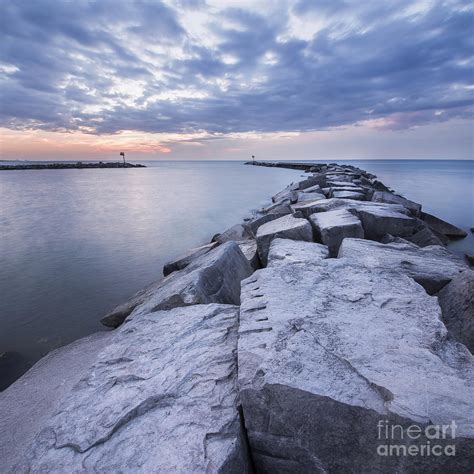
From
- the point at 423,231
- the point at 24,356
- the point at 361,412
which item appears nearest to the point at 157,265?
the point at 24,356

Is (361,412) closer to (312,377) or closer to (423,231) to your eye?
(312,377)

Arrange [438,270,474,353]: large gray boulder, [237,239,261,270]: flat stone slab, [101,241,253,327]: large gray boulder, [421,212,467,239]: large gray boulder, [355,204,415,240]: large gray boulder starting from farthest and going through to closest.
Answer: [421,212,467,239]: large gray boulder < [355,204,415,240]: large gray boulder < [237,239,261,270]: flat stone slab < [101,241,253,327]: large gray boulder < [438,270,474,353]: large gray boulder

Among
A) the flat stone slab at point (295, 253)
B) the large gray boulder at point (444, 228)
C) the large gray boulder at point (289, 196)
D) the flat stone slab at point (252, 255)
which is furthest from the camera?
the large gray boulder at point (289, 196)

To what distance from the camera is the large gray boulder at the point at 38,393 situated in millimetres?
2268

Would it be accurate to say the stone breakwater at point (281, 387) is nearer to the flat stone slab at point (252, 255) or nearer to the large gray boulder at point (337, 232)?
the large gray boulder at point (337, 232)

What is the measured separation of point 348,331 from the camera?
1.79 meters

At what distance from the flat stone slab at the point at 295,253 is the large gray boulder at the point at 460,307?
3.33 ft

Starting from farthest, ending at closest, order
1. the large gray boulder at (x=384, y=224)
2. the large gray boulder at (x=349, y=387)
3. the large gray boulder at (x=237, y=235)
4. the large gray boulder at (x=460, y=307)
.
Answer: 1. the large gray boulder at (x=237, y=235)
2. the large gray boulder at (x=384, y=224)
3. the large gray boulder at (x=460, y=307)
4. the large gray boulder at (x=349, y=387)

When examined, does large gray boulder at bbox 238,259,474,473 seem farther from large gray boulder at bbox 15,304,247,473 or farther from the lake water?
the lake water

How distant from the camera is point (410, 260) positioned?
9.87 ft

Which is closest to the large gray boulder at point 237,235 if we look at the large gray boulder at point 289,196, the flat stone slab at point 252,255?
the flat stone slab at point 252,255

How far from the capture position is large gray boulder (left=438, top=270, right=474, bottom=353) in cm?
212

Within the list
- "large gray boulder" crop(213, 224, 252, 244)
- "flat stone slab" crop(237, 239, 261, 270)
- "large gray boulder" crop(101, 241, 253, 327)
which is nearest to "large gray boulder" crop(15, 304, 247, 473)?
"large gray boulder" crop(101, 241, 253, 327)

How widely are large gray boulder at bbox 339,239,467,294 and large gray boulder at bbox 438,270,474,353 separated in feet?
0.56
